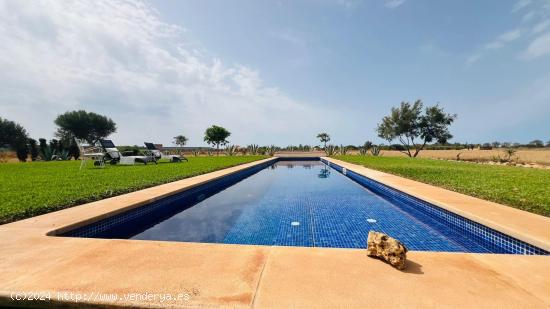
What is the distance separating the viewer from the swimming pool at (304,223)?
12.2ft

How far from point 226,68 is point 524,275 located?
18.6m

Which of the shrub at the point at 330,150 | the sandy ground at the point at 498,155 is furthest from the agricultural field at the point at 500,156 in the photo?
the shrub at the point at 330,150

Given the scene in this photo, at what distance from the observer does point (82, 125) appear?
37.9 meters

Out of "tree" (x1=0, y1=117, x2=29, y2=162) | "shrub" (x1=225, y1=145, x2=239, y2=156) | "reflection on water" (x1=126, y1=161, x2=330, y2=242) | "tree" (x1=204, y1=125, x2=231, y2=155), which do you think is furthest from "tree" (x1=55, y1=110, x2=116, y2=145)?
"reflection on water" (x1=126, y1=161, x2=330, y2=242)

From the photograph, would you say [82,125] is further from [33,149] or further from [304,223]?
[304,223]

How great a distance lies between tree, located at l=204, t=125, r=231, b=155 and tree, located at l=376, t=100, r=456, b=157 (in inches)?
1053

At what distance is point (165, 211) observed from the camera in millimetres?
5410

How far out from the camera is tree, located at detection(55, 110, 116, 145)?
121 feet

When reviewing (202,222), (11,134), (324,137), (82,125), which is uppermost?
(82,125)

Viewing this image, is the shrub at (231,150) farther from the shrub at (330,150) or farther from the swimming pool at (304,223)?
the swimming pool at (304,223)

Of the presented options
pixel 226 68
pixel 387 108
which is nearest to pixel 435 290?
pixel 226 68

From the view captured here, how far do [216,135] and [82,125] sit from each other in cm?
2057

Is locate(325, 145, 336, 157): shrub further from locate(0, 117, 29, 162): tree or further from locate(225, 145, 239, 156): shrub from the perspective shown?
locate(0, 117, 29, 162): tree

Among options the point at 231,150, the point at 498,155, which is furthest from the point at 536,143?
the point at 231,150
